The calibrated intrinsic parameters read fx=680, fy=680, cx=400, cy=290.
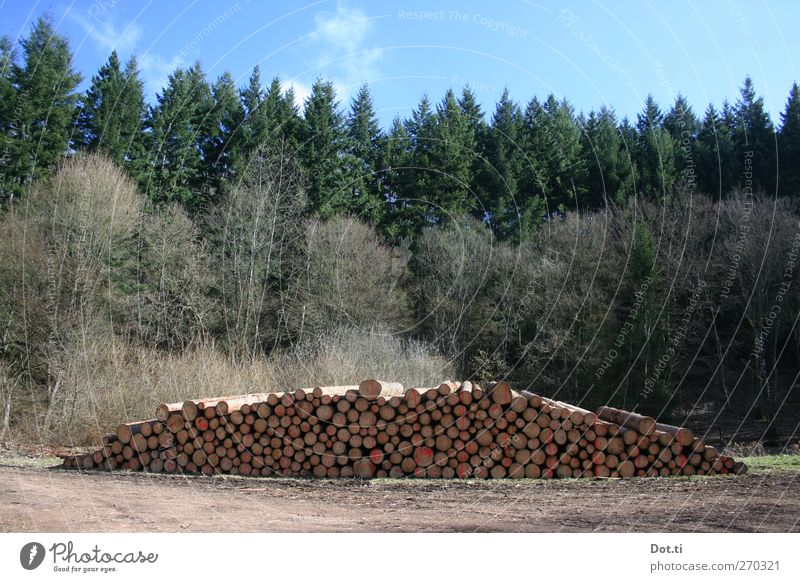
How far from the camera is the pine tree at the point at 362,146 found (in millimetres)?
26716

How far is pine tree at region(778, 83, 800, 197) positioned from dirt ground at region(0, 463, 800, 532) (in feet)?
99.7

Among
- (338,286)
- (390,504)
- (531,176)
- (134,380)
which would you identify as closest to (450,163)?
(531,176)

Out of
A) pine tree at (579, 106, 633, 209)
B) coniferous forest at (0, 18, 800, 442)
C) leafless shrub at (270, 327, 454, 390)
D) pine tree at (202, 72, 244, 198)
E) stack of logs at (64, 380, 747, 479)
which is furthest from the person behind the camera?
pine tree at (579, 106, 633, 209)

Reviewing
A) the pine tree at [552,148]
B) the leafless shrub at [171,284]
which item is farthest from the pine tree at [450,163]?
the leafless shrub at [171,284]

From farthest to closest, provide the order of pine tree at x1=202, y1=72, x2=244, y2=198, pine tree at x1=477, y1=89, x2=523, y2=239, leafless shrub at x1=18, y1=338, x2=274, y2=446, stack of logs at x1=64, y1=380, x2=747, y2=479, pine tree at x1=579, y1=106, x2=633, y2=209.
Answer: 1. pine tree at x1=579, y1=106, x2=633, y2=209
2. pine tree at x1=202, y1=72, x2=244, y2=198
3. pine tree at x1=477, y1=89, x2=523, y2=239
4. leafless shrub at x1=18, y1=338, x2=274, y2=446
5. stack of logs at x1=64, y1=380, x2=747, y2=479

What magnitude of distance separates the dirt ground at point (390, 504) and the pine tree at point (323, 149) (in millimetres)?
18362

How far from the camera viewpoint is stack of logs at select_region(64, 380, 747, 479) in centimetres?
1133

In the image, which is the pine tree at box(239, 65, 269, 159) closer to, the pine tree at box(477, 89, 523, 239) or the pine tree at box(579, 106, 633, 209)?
the pine tree at box(477, 89, 523, 239)

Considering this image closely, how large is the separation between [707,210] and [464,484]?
89.4 feet

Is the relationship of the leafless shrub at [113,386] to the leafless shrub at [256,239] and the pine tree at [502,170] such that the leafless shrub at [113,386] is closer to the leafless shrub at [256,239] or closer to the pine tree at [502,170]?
the leafless shrub at [256,239]

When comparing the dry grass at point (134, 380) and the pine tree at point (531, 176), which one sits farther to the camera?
the pine tree at point (531, 176)

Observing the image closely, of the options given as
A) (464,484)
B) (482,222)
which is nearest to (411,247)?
(482,222)
